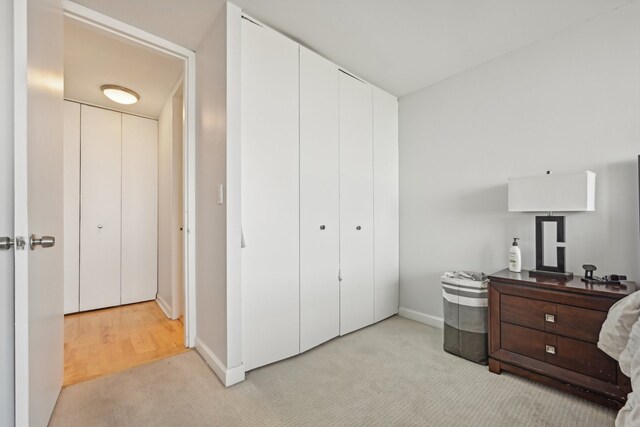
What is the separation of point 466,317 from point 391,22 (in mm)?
2196

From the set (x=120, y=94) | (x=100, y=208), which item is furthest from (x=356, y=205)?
(x=100, y=208)

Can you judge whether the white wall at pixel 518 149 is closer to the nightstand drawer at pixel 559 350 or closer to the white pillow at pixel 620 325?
the nightstand drawer at pixel 559 350

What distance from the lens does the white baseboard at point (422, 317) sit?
2723mm

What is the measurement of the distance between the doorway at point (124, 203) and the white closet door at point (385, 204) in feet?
5.76

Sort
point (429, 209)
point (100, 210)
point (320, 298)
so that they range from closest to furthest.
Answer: point (320, 298), point (429, 209), point (100, 210)

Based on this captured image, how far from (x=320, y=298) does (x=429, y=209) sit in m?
1.44

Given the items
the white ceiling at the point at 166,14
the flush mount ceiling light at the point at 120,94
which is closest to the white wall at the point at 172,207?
the flush mount ceiling light at the point at 120,94

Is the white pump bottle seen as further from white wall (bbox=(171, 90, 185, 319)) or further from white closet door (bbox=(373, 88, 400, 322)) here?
white wall (bbox=(171, 90, 185, 319))

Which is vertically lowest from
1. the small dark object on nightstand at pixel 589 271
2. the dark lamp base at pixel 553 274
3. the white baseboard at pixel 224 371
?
the white baseboard at pixel 224 371

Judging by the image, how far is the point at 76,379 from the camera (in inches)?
73.0

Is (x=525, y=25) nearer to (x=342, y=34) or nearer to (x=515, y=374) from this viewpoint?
(x=342, y=34)

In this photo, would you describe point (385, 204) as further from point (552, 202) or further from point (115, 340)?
point (115, 340)

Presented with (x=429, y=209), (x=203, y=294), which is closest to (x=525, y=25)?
(x=429, y=209)

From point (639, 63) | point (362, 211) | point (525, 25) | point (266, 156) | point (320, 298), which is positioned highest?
point (525, 25)
